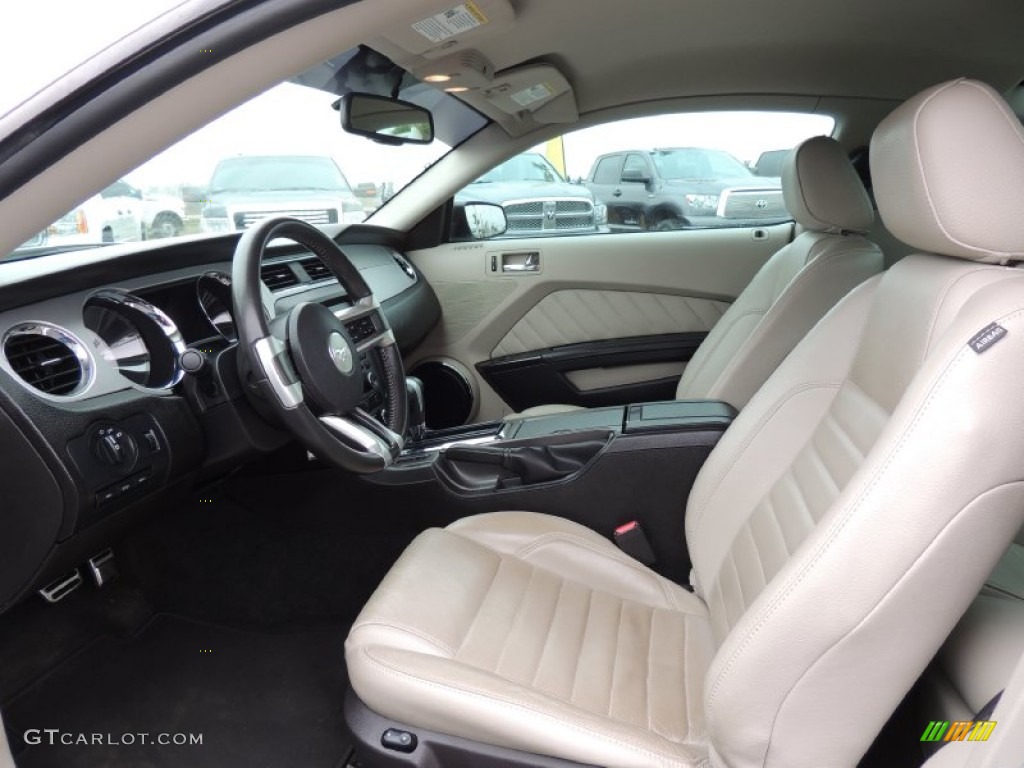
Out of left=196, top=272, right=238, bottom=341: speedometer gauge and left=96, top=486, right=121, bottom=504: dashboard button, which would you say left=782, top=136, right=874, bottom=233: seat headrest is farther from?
left=96, top=486, right=121, bottom=504: dashboard button

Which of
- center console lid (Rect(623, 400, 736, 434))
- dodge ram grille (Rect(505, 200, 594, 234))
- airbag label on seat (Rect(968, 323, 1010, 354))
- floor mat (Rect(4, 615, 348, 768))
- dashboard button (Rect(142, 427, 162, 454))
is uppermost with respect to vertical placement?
airbag label on seat (Rect(968, 323, 1010, 354))

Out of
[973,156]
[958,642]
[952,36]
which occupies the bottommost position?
[958,642]

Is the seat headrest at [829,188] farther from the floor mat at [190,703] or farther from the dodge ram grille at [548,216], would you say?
the floor mat at [190,703]

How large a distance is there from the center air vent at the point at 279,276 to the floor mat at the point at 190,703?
2.94ft

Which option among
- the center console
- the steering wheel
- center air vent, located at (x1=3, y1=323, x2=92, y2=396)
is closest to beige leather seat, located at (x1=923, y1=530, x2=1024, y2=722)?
the center console

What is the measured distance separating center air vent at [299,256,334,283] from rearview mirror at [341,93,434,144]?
38cm

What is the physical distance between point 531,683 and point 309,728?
2.71 feet

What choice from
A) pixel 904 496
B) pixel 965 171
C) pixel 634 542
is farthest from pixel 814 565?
pixel 634 542

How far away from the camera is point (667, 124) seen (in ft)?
9.70

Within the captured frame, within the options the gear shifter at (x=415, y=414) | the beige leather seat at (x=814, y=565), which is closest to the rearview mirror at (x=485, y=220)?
the gear shifter at (x=415, y=414)

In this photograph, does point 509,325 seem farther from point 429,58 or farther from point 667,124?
→ point 429,58

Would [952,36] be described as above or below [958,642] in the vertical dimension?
above

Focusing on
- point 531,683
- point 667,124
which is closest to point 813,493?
point 531,683

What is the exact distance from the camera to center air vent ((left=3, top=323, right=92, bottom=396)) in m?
1.32
